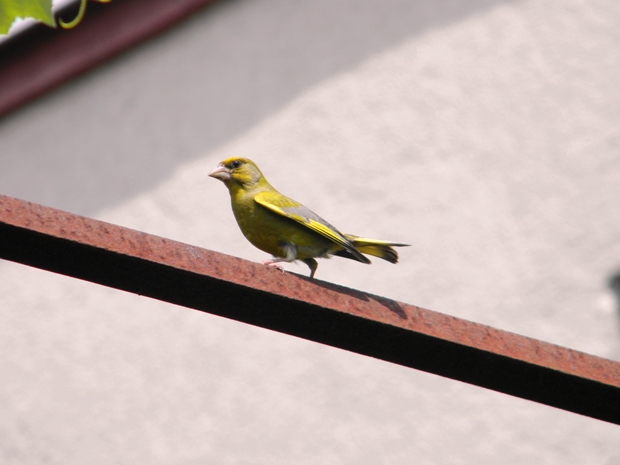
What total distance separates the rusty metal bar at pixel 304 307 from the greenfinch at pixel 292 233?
1696 mm

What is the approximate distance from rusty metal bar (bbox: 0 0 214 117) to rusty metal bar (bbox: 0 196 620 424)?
17.0 feet

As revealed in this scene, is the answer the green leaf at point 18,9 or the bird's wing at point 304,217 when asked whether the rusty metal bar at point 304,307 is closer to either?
the green leaf at point 18,9

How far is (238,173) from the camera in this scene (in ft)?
14.8

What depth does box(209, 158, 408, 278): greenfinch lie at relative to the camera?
3855 millimetres

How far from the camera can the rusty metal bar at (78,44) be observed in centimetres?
676

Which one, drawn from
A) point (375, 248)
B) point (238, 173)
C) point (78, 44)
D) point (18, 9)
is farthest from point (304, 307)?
point (78, 44)

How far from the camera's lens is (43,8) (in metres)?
1.66

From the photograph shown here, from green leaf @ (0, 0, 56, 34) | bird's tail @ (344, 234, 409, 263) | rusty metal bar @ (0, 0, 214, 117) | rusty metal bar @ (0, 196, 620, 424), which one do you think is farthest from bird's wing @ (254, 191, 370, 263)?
rusty metal bar @ (0, 0, 214, 117)

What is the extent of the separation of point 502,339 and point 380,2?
205 inches

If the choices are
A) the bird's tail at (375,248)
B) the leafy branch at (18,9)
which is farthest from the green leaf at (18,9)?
the bird's tail at (375,248)

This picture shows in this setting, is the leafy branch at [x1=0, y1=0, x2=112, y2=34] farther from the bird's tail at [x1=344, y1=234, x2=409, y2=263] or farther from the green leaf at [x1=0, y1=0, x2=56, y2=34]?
the bird's tail at [x1=344, y1=234, x2=409, y2=263]

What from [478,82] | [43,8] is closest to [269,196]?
[43,8]

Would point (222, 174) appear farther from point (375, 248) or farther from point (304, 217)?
point (375, 248)

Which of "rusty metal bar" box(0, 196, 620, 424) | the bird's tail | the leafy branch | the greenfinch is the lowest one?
the bird's tail
